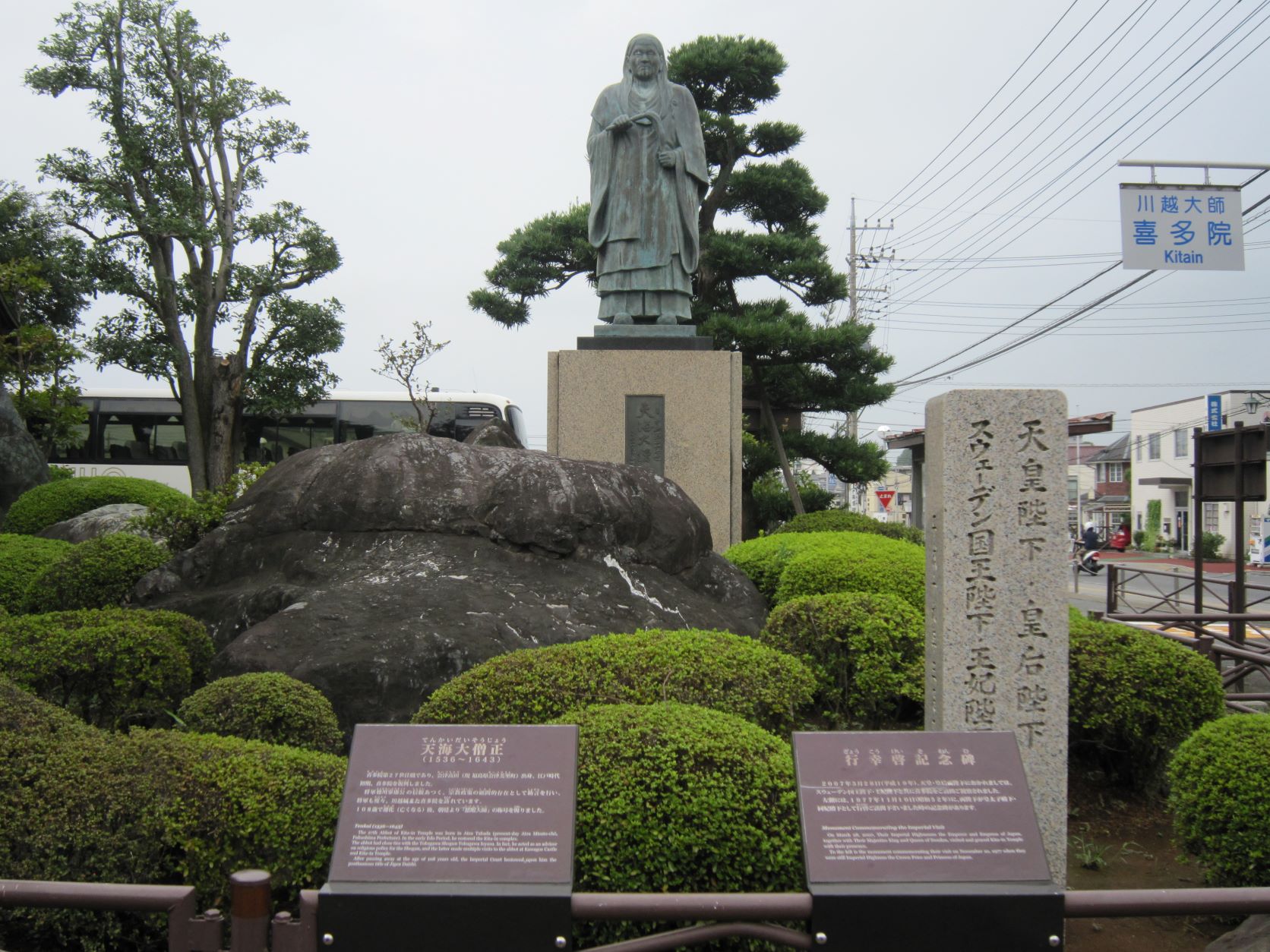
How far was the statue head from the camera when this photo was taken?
952cm

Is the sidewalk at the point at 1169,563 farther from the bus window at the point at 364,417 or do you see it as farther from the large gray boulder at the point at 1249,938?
the large gray boulder at the point at 1249,938

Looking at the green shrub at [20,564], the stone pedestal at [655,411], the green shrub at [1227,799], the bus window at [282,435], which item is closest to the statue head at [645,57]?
the stone pedestal at [655,411]

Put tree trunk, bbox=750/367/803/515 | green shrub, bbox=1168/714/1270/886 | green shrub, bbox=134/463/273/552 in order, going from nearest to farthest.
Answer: green shrub, bbox=1168/714/1270/886, green shrub, bbox=134/463/273/552, tree trunk, bbox=750/367/803/515

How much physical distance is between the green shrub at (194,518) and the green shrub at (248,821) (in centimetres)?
375

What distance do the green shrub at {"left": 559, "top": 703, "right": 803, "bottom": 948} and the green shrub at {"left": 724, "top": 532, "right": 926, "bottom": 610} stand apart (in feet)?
9.73

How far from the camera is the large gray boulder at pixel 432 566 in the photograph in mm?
4668

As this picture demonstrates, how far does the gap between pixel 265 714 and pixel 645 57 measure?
7561 millimetres

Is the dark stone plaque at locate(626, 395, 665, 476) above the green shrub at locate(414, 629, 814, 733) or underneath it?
above

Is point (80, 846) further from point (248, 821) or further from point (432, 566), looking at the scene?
point (432, 566)

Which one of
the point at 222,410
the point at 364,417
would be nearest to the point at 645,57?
the point at 222,410

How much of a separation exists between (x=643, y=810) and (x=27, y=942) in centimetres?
185

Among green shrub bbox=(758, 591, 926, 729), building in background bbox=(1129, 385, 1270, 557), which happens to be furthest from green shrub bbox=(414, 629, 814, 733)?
building in background bbox=(1129, 385, 1270, 557)

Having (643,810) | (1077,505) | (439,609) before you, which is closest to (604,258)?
(439,609)

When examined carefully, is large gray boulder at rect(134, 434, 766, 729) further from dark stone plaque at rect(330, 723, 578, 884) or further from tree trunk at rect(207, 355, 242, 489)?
tree trunk at rect(207, 355, 242, 489)
